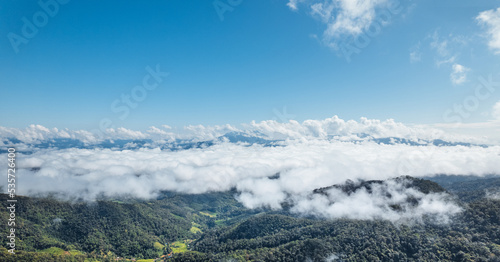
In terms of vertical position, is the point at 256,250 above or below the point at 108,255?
above

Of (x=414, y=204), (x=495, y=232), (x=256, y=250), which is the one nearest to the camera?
(x=495, y=232)

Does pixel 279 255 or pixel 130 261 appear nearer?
pixel 279 255

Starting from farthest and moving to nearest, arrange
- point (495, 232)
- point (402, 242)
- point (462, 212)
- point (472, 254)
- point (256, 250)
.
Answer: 1. point (256, 250)
2. point (462, 212)
3. point (402, 242)
4. point (495, 232)
5. point (472, 254)

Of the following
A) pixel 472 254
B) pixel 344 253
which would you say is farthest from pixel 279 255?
pixel 472 254

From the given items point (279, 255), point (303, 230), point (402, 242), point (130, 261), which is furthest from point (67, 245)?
point (402, 242)

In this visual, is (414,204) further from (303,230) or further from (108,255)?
(108,255)

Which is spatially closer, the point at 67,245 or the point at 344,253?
the point at 344,253

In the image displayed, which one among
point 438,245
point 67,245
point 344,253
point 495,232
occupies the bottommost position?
point 67,245

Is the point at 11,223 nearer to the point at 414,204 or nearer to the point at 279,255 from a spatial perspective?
the point at 279,255

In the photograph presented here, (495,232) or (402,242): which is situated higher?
(495,232)
